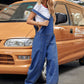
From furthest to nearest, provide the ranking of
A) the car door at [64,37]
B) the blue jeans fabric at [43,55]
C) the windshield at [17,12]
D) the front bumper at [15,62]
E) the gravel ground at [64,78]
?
1. the windshield at [17,12]
2. the car door at [64,37]
3. the gravel ground at [64,78]
4. the front bumper at [15,62]
5. the blue jeans fabric at [43,55]

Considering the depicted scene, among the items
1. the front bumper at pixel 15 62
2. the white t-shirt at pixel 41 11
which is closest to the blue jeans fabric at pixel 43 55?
the white t-shirt at pixel 41 11

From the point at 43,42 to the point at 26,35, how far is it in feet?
3.06

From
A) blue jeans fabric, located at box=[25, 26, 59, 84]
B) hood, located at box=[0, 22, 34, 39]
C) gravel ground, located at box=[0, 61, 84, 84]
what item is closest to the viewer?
blue jeans fabric, located at box=[25, 26, 59, 84]

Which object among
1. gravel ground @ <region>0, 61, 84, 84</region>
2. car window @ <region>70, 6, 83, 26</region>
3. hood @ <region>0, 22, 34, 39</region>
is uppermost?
hood @ <region>0, 22, 34, 39</region>

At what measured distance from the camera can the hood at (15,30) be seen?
17.2ft

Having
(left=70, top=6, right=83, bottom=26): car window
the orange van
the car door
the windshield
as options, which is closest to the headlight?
the orange van

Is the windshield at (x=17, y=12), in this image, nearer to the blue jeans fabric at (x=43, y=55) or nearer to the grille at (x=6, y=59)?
the grille at (x=6, y=59)

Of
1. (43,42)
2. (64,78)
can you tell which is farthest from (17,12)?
(43,42)

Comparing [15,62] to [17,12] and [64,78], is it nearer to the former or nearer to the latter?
[64,78]

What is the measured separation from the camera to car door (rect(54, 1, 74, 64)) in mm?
5949

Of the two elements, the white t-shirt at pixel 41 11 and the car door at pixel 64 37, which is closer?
the white t-shirt at pixel 41 11

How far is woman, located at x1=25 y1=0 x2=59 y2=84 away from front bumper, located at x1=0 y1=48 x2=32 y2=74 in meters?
0.71

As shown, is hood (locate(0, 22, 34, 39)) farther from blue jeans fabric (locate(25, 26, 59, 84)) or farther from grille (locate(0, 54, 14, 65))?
blue jeans fabric (locate(25, 26, 59, 84))

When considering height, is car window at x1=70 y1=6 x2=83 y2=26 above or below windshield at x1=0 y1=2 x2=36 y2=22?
below
